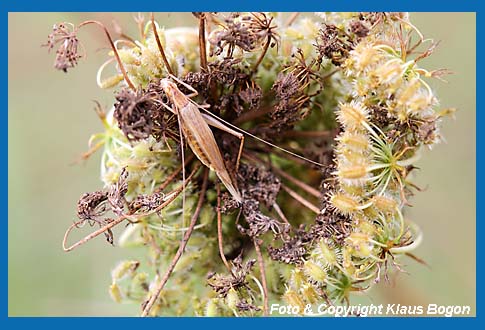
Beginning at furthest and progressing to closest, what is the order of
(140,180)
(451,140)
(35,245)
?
(35,245), (451,140), (140,180)

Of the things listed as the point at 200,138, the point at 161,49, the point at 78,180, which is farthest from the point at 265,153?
the point at 78,180

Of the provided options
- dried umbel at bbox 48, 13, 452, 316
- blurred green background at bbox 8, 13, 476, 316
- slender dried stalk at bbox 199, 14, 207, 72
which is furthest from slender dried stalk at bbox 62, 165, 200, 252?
blurred green background at bbox 8, 13, 476, 316

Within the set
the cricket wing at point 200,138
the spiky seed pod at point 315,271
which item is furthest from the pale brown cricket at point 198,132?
the spiky seed pod at point 315,271

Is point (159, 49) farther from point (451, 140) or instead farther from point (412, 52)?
point (451, 140)

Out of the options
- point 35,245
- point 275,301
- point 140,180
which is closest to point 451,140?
point 275,301

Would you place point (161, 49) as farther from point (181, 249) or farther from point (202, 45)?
point (181, 249)

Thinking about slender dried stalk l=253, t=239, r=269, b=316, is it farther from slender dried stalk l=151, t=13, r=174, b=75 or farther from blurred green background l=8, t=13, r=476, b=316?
blurred green background l=8, t=13, r=476, b=316

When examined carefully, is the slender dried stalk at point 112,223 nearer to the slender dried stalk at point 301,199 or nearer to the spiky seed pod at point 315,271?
the slender dried stalk at point 301,199
